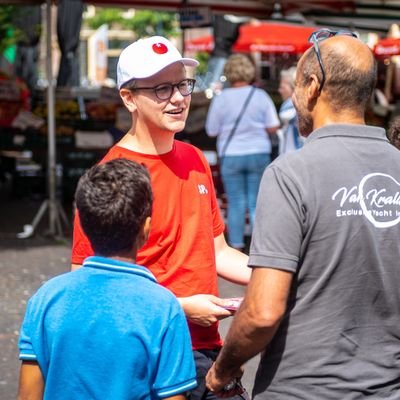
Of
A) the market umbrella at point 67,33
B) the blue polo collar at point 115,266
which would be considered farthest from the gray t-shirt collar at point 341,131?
the market umbrella at point 67,33

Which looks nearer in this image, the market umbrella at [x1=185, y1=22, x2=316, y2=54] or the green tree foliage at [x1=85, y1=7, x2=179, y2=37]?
the market umbrella at [x1=185, y1=22, x2=316, y2=54]

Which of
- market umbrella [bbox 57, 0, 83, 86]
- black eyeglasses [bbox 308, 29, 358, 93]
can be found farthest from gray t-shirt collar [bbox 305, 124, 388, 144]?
market umbrella [bbox 57, 0, 83, 86]

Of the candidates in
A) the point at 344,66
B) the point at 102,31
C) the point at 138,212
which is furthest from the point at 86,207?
the point at 102,31

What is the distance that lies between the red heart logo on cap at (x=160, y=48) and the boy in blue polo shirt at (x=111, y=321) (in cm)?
75

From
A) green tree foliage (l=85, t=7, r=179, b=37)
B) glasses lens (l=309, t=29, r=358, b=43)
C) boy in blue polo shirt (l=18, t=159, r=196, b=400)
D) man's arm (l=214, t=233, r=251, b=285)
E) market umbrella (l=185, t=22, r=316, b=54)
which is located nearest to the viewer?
boy in blue polo shirt (l=18, t=159, r=196, b=400)

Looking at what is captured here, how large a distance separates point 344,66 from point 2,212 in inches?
427

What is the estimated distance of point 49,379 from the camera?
240 centimetres

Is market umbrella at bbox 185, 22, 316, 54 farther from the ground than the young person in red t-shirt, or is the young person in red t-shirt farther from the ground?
the young person in red t-shirt

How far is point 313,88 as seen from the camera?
2.49 meters

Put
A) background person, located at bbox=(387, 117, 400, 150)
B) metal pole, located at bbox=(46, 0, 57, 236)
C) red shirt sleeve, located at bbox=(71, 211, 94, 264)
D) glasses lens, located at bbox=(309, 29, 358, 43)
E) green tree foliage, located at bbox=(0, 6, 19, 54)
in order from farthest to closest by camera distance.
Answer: green tree foliage, located at bbox=(0, 6, 19, 54) < metal pole, located at bbox=(46, 0, 57, 236) < background person, located at bbox=(387, 117, 400, 150) < red shirt sleeve, located at bbox=(71, 211, 94, 264) < glasses lens, located at bbox=(309, 29, 358, 43)

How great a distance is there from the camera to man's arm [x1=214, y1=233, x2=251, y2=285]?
3250 mm

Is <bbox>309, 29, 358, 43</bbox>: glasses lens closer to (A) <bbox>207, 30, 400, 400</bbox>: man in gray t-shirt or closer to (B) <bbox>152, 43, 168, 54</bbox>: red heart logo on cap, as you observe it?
(A) <bbox>207, 30, 400, 400</bbox>: man in gray t-shirt

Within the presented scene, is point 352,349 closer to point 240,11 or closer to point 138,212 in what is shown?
point 138,212

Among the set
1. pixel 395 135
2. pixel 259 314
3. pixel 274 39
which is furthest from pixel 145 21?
pixel 259 314
